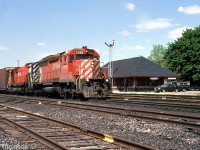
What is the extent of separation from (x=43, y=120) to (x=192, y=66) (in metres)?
50.5

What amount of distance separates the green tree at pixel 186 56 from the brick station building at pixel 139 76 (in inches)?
120

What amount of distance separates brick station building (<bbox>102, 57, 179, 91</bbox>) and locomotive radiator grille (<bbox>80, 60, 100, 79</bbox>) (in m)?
29.3

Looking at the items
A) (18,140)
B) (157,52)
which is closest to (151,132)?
(18,140)

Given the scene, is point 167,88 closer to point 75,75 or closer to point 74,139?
point 75,75

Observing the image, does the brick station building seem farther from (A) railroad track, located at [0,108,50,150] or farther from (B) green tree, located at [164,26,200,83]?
(A) railroad track, located at [0,108,50,150]

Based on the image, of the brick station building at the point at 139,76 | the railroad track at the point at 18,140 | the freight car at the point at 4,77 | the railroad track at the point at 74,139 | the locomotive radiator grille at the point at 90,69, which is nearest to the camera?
the railroad track at the point at 74,139

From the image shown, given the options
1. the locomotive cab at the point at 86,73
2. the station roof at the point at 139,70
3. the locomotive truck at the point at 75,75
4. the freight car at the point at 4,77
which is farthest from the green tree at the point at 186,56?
the locomotive cab at the point at 86,73

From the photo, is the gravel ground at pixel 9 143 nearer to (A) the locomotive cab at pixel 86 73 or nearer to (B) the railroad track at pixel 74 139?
(B) the railroad track at pixel 74 139

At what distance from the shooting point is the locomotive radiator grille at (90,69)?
848 inches

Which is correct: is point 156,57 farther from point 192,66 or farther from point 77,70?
point 77,70

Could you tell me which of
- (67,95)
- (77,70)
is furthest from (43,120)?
(67,95)

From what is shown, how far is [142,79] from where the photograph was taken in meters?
53.9

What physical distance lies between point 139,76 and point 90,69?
30441 mm

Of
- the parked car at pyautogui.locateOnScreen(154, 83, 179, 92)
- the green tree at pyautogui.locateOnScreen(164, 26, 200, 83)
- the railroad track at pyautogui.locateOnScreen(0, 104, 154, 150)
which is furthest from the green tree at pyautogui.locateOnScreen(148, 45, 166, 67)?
the railroad track at pyautogui.locateOnScreen(0, 104, 154, 150)
